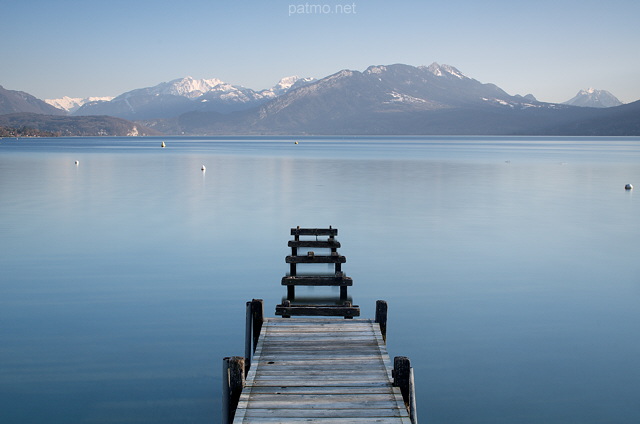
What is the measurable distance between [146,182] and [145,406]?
4501 centimetres

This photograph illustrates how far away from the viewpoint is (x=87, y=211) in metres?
33.9

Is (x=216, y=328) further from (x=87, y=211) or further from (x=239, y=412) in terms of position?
(x=87, y=211)

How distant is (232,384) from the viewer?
7.51m

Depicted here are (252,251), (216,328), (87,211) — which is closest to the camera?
(216,328)

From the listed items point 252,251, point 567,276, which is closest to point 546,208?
point 567,276

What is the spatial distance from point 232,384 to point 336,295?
9.49 meters

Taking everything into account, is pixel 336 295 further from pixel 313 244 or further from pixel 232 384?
pixel 232 384

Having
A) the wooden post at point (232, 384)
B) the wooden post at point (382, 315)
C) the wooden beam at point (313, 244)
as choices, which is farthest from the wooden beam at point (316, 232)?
the wooden post at point (232, 384)

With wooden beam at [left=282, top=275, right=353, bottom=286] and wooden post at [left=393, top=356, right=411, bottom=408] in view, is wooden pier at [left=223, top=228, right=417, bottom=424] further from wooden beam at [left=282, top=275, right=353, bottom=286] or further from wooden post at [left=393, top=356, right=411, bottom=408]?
wooden beam at [left=282, top=275, right=353, bottom=286]

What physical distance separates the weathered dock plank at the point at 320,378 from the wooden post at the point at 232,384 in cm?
15

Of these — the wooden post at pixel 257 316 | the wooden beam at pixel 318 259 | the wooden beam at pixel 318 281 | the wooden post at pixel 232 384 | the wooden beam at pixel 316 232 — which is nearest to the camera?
the wooden post at pixel 232 384

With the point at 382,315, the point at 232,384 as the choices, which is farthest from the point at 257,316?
the point at 232,384

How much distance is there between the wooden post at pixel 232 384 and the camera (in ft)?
24.6

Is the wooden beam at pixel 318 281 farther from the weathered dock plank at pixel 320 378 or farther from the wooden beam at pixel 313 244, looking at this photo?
the wooden beam at pixel 313 244
